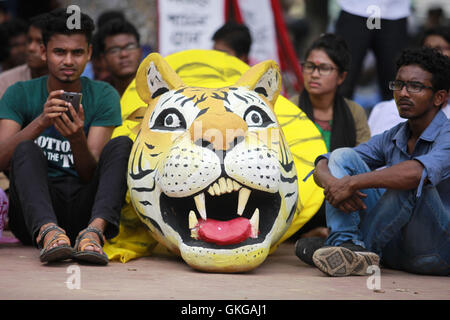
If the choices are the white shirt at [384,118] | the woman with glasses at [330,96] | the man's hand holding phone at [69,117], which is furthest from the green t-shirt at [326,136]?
the man's hand holding phone at [69,117]

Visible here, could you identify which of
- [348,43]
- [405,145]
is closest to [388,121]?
[348,43]

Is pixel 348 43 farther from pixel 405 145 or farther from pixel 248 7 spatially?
pixel 405 145

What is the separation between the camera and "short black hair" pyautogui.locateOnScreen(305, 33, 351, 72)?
5539mm

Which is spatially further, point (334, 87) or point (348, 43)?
point (348, 43)

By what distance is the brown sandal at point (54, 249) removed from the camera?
3576 mm

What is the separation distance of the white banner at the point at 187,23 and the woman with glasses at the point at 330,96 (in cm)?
184

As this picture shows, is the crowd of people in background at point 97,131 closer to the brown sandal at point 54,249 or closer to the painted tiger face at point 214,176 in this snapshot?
the brown sandal at point 54,249

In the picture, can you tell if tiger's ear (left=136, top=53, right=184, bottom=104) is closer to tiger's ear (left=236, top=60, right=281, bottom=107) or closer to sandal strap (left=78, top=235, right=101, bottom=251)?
tiger's ear (left=236, top=60, right=281, bottom=107)

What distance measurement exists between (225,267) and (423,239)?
3.36 ft

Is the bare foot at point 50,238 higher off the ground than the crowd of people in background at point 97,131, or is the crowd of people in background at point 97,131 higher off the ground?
the crowd of people in background at point 97,131

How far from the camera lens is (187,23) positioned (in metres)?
7.16

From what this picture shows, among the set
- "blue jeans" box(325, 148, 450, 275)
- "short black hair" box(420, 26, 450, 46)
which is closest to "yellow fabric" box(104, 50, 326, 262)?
"blue jeans" box(325, 148, 450, 275)

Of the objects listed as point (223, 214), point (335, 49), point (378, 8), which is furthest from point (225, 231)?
point (378, 8)

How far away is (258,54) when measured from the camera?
7668 millimetres
